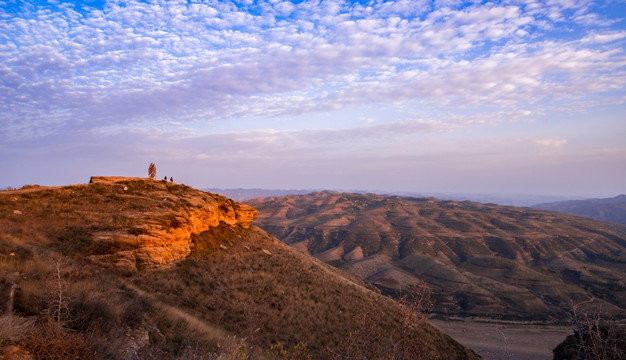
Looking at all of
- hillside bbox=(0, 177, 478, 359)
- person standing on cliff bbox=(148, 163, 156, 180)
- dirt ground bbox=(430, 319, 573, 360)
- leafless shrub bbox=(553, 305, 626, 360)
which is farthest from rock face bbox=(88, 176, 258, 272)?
dirt ground bbox=(430, 319, 573, 360)

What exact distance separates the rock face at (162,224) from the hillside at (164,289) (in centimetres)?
8

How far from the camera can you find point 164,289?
49.2ft

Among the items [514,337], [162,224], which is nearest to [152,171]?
[162,224]

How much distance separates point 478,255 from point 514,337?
41.7m

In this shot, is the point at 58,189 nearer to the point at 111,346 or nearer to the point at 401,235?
the point at 111,346

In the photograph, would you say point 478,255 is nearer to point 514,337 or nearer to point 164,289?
point 514,337

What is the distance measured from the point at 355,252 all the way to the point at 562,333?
1912 inches

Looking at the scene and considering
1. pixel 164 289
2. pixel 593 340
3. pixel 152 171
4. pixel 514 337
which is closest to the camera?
pixel 593 340

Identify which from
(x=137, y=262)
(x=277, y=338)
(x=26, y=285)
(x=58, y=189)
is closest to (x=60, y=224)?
(x=137, y=262)

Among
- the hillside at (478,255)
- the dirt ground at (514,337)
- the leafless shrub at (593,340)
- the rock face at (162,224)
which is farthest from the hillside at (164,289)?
the dirt ground at (514,337)

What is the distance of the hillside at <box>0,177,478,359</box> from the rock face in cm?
8

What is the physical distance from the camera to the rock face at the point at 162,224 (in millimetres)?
15555

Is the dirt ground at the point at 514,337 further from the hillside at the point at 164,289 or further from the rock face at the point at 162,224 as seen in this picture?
the rock face at the point at 162,224

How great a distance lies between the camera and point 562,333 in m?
41.1
